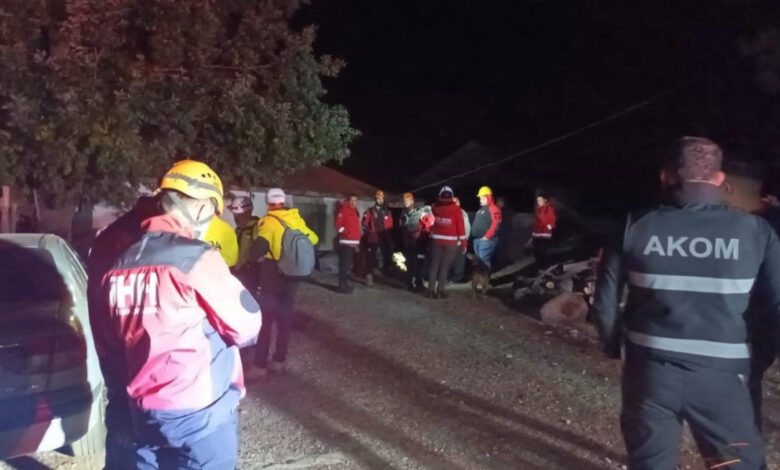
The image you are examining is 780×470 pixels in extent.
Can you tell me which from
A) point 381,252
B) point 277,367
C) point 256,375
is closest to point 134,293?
point 256,375

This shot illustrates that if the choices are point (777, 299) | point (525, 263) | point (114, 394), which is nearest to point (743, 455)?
point (777, 299)

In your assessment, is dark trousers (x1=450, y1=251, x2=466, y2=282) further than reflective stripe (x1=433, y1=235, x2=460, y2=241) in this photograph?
Yes

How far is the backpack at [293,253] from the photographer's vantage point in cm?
828

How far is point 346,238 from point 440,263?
179cm

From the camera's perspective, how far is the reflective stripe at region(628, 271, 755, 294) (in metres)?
3.90

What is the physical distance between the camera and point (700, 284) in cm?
392

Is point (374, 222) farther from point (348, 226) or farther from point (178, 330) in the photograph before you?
point (178, 330)

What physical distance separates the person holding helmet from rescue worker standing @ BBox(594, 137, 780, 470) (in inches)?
68.7

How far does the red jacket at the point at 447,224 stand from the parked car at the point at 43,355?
29.2 feet

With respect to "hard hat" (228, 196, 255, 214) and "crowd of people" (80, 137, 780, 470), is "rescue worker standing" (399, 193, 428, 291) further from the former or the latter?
"crowd of people" (80, 137, 780, 470)

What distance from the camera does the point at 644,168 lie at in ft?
70.6

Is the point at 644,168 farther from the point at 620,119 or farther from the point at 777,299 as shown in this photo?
the point at 777,299

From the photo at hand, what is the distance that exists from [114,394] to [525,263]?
1390 cm

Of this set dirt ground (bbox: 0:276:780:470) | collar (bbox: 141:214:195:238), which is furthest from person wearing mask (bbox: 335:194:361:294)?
collar (bbox: 141:214:195:238)
